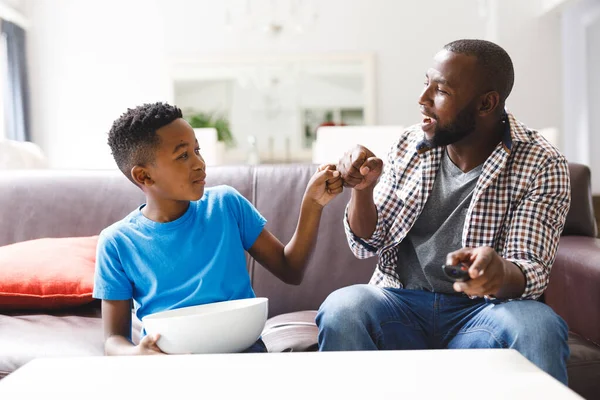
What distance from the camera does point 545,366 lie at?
1113 mm

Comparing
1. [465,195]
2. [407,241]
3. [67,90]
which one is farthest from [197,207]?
[67,90]

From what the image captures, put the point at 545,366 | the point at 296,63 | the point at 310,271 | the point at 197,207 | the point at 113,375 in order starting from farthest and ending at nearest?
the point at 296,63 → the point at 310,271 → the point at 197,207 → the point at 545,366 → the point at 113,375

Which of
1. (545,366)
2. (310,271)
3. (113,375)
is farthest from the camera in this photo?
(310,271)

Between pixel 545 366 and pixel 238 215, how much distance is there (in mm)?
712

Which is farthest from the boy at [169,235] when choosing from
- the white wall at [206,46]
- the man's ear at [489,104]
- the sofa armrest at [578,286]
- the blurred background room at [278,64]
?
the white wall at [206,46]

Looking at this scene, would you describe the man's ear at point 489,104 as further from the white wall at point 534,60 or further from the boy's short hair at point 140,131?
the white wall at point 534,60

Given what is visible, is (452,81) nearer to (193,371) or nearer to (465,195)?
(465,195)

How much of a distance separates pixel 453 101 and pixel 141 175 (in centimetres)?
69

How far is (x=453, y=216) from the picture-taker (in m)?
1.41

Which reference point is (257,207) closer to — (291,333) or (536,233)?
(291,333)

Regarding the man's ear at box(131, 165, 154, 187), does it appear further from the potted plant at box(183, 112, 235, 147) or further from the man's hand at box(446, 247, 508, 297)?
the potted plant at box(183, 112, 235, 147)

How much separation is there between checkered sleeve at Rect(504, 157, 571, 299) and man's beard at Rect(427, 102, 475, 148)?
17 cm

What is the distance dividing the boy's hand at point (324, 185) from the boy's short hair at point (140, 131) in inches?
13.2

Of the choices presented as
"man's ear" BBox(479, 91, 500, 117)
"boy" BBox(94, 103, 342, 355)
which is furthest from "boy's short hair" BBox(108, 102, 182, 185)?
"man's ear" BBox(479, 91, 500, 117)
